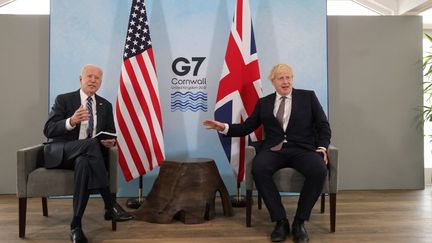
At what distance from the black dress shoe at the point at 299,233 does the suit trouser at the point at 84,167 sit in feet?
4.40

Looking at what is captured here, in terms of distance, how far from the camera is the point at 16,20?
4.29 meters

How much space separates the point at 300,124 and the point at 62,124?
177 cm

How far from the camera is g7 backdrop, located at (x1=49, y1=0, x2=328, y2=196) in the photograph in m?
4.20

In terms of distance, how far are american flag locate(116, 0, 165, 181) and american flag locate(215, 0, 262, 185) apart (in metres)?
0.60

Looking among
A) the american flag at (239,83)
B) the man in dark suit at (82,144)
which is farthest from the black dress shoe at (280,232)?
the man in dark suit at (82,144)

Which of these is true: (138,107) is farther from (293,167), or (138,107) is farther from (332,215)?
(332,215)

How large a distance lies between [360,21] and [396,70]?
654 mm

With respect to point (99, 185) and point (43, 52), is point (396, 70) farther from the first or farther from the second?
point (43, 52)

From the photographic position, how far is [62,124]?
3.01 metres

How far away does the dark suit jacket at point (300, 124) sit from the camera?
3.25 meters

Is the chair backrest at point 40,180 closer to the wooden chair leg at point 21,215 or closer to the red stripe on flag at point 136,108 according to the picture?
the wooden chair leg at point 21,215

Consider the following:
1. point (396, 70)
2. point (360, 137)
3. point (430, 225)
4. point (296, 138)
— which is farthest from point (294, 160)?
point (396, 70)

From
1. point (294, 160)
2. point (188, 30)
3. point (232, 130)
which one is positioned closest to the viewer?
point (294, 160)

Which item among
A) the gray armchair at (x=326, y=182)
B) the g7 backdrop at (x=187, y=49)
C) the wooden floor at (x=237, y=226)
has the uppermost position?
the g7 backdrop at (x=187, y=49)
